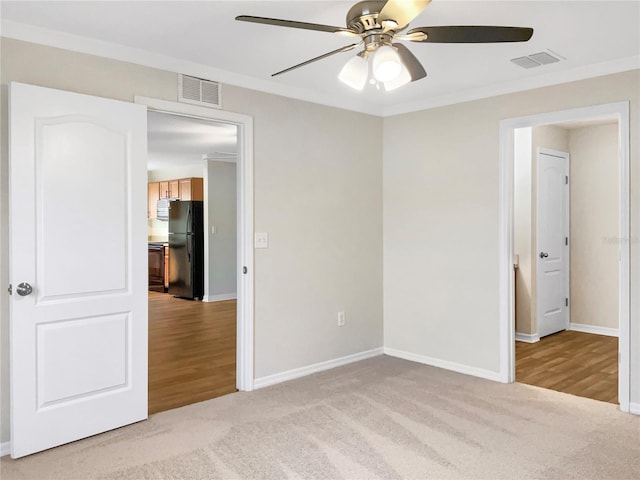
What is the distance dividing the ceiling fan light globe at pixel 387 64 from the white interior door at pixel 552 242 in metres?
3.96

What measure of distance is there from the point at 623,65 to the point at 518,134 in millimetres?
2250

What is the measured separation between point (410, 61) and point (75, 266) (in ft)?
7.24

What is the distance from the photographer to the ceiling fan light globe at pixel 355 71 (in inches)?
97.2

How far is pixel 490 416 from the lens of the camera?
133 inches

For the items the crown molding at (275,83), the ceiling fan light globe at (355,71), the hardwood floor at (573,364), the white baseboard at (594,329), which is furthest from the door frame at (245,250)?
the white baseboard at (594,329)

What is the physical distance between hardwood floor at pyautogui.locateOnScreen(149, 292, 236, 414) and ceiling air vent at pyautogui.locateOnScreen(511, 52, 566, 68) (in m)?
3.24

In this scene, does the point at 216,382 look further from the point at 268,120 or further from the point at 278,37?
the point at 278,37

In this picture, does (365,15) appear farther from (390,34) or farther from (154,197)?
(154,197)

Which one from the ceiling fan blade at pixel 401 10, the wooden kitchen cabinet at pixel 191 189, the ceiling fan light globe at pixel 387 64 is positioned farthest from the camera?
the wooden kitchen cabinet at pixel 191 189

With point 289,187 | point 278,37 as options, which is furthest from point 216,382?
point 278,37

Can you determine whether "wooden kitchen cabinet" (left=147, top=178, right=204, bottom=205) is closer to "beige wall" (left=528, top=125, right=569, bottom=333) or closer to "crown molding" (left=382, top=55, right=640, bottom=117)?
"crown molding" (left=382, top=55, right=640, bottom=117)

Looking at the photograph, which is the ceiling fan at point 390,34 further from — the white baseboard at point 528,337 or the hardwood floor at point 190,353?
the white baseboard at point 528,337

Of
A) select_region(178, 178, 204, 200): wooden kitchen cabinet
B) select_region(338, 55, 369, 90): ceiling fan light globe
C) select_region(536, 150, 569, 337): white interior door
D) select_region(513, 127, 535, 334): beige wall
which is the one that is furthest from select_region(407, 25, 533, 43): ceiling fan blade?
select_region(178, 178, 204, 200): wooden kitchen cabinet

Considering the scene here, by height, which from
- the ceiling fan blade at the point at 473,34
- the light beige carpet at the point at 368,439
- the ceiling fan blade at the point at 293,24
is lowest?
the light beige carpet at the point at 368,439
